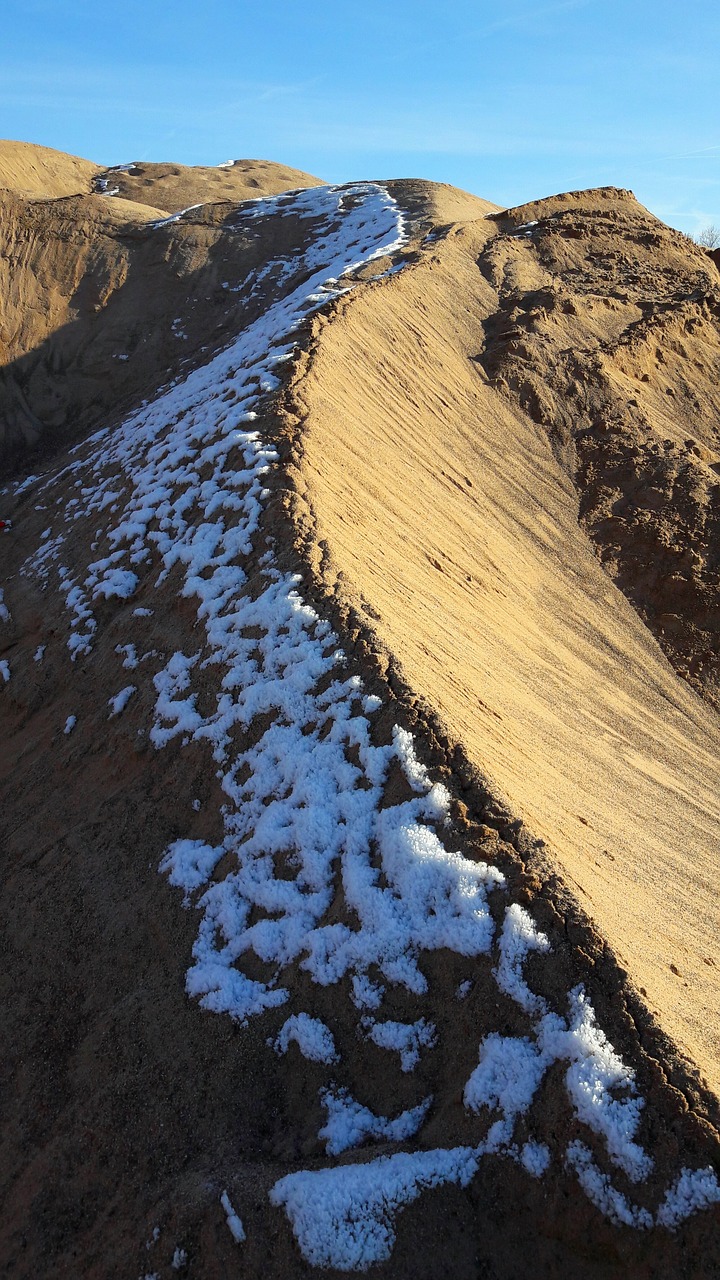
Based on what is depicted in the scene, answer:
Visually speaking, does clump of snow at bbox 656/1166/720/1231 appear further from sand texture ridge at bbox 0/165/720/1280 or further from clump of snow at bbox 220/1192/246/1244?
clump of snow at bbox 220/1192/246/1244

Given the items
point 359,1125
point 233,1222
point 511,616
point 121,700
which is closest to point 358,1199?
point 359,1125

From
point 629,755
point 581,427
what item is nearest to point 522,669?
point 629,755

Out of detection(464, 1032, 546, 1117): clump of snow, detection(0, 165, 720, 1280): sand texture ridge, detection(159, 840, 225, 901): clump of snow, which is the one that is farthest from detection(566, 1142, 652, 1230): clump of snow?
detection(159, 840, 225, 901): clump of snow

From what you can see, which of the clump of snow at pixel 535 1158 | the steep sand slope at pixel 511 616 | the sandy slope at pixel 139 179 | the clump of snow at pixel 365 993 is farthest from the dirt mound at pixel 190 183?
the clump of snow at pixel 535 1158

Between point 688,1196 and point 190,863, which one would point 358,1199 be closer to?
point 688,1196

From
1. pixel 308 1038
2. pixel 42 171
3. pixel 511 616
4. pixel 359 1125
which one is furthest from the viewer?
pixel 42 171

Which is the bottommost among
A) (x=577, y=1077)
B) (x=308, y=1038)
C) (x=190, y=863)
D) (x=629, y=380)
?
(x=190, y=863)

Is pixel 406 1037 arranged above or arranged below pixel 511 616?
below

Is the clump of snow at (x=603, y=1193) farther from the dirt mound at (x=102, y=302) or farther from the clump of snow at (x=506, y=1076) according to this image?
the dirt mound at (x=102, y=302)
